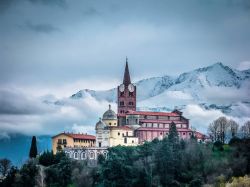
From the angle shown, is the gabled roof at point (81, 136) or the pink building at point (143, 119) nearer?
the gabled roof at point (81, 136)

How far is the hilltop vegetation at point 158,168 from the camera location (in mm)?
54969

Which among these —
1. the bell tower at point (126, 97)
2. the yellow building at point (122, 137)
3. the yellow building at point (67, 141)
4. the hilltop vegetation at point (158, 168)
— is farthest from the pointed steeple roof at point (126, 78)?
the hilltop vegetation at point (158, 168)

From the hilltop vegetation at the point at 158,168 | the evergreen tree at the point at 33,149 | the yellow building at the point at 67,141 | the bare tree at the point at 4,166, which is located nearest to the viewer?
the hilltop vegetation at the point at 158,168

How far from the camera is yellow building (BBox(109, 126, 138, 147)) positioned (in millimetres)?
77500

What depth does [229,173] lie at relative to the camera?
53.7 m

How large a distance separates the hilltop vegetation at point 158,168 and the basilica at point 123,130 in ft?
29.5

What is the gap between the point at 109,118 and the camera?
80.4 meters

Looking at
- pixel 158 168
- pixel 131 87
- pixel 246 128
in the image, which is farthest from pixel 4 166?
pixel 158 168

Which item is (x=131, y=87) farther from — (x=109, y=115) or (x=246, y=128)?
(x=246, y=128)

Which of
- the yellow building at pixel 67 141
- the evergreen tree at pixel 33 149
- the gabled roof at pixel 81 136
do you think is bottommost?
the evergreen tree at pixel 33 149

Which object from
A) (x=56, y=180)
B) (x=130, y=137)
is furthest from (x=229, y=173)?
(x=130, y=137)

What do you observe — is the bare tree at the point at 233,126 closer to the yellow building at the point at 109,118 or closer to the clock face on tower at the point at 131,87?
the clock face on tower at the point at 131,87

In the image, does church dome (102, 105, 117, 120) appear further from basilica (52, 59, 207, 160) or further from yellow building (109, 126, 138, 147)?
yellow building (109, 126, 138, 147)

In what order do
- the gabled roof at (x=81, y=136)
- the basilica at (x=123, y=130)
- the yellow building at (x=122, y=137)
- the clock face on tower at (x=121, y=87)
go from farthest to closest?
1. the clock face on tower at (x=121, y=87)
2. the gabled roof at (x=81, y=136)
3. the yellow building at (x=122, y=137)
4. the basilica at (x=123, y=130)
